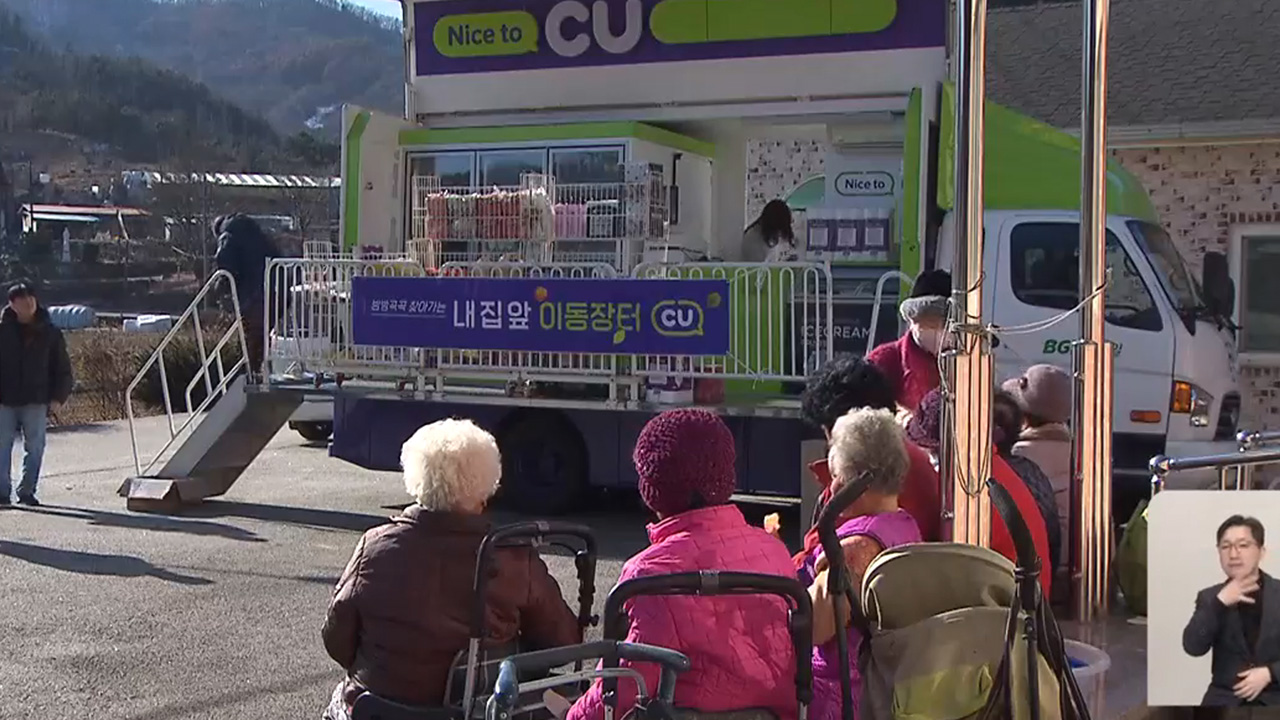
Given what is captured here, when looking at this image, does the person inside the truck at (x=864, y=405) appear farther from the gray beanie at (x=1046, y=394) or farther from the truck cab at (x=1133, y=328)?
the truck cab at (x=1133, y=328)

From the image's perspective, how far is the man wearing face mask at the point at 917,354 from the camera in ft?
23.6

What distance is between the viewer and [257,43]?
14325cm

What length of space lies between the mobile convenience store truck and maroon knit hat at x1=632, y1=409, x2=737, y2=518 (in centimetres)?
604

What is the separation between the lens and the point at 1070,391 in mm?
6469

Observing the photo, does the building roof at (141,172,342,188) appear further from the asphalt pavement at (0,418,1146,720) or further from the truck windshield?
the truck windshield

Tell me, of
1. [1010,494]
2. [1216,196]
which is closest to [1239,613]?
[1010,494]

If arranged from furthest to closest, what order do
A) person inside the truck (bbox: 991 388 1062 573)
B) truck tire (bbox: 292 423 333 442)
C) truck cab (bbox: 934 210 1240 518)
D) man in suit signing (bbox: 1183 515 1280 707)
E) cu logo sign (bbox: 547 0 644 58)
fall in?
truck tire (bbox: 292 423 333 442) → cu logo sign (bbox: 547 0 644 58) → truck cab (bbox: 934 210 1240 518) → person inside the truck (bbox: 991 388 1062 573) → man in suit signing (bbox: 1183 515 1280 707)

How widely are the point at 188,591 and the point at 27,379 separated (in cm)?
394

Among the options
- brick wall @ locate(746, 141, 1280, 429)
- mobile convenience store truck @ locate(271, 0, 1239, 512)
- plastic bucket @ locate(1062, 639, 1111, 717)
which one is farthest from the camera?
brick wall @ locate(746, 141, 1280, 429)

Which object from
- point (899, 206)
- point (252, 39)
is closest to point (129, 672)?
point (899, 206)

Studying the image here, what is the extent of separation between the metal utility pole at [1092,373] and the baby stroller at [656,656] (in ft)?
9.56

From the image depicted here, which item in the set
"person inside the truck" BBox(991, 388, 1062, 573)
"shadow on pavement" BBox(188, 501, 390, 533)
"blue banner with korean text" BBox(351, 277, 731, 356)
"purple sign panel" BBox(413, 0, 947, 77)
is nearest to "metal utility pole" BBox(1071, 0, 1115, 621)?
"person inside the truck" BBox(991, 388, 1062, 573)

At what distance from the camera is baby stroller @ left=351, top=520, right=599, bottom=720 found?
397 cm

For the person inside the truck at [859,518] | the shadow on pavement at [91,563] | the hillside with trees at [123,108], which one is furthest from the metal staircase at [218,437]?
the hillside with trees at [123,108]
